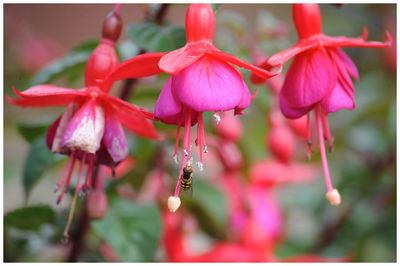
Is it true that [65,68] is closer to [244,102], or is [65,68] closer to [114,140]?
[114,140]

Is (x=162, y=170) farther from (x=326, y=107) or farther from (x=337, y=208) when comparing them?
(x=337, y=208)

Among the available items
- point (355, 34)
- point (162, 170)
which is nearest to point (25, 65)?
point (162, 170)

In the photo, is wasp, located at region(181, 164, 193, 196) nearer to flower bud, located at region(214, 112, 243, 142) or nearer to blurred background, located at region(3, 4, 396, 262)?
blurred background, located at region(3, 4, 396, 262)

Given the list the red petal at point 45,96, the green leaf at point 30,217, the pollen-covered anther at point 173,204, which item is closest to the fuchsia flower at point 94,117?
the red petal at point 45,96

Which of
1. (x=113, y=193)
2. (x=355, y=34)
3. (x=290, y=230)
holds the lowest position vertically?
(x=290, y=230)

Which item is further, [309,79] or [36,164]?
[36,164]

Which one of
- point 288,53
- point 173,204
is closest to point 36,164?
point 173,204
